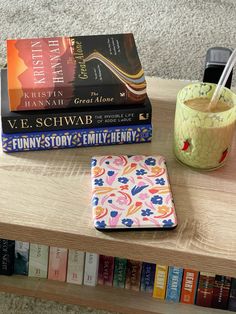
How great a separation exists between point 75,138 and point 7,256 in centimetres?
25

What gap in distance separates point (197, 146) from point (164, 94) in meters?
0.23

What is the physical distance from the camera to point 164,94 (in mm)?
1225

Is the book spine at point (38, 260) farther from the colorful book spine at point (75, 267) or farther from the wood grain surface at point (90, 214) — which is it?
the wood grain surface at point (90, 214)

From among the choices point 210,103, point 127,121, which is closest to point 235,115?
point 210,103

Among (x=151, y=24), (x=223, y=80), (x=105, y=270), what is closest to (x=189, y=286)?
(x=105, y=270)

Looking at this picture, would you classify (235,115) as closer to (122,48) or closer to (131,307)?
(122,48)

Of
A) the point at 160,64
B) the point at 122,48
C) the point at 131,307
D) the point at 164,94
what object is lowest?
the point at 131,307

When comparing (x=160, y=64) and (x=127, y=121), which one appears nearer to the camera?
(x=127, y=121)

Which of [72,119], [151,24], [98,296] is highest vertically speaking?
[72,119]

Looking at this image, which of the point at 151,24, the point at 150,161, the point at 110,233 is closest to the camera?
the point at 110,233

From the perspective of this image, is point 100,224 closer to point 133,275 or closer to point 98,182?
point 98,182

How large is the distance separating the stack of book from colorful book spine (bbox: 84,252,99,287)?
0.20 meters

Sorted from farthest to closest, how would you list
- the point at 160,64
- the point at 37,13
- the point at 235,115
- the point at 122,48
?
the point at 37,13
the point at 160,64
the point at 122,48
the point at 235,115

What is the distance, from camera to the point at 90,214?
0.96 meters
